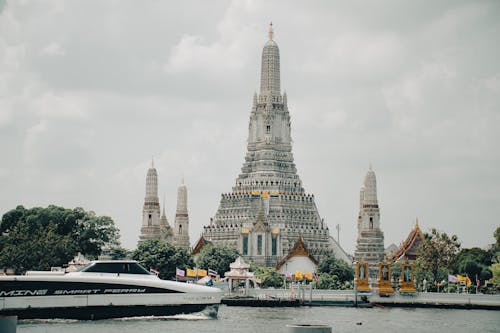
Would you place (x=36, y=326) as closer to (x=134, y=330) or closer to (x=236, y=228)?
(x=134, y=330)

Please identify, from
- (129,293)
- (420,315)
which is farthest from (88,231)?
(129,293)

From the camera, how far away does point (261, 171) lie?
15062cm

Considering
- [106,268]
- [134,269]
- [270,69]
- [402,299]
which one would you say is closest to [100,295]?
[106,268]

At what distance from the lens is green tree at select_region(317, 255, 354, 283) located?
124938 mm

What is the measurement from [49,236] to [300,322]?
4802cm

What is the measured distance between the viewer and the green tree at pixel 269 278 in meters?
120

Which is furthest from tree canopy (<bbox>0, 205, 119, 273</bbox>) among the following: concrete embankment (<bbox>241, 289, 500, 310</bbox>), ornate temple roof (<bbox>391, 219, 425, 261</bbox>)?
ornate temple roof (<bbox>391, 219, 425, 261</bbox>)

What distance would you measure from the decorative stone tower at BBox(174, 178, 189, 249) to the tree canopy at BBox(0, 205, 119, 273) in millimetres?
12749

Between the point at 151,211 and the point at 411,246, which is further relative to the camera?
the point at 411,246

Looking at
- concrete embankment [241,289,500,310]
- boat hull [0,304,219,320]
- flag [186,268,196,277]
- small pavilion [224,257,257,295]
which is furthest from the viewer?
flag [186,268,196,277]

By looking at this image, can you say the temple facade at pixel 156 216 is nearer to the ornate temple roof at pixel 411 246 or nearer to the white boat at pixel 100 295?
the ornate temple roof at pixel 411 246

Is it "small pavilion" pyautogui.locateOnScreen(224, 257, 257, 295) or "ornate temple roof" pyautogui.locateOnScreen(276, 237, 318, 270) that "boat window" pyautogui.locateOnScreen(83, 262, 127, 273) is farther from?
"ornate temple roof" pyautogui.locateOnScreen(276, 237, 318, 270)

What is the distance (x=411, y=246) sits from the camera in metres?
149

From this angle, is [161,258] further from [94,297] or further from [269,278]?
[94,297]
